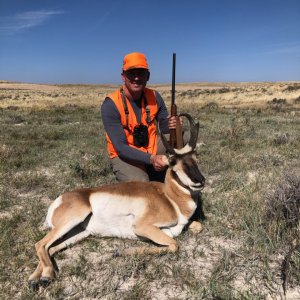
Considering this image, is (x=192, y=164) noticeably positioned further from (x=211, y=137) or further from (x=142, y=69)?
(x=211, y=137)

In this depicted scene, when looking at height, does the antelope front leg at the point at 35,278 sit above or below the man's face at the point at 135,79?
below

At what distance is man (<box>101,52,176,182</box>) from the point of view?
525 centimetres

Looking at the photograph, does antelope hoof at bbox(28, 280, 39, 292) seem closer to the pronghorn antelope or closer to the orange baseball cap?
the pronghorn antelope

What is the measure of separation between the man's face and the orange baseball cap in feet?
0.36

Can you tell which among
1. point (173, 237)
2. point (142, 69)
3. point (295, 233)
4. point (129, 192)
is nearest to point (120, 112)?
point (142, 69)

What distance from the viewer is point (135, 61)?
5.16m

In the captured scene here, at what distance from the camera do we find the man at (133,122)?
207 inches

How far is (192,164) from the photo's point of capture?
13.5ft

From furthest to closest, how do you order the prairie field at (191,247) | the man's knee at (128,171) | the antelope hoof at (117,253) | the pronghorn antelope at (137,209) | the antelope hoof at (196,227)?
the man's knee at (128,171)
the antelope hoof at (196,227)
the pronghorn antelope at (137,209)
the antelope hoof at (117,253)
the prairie field at (191,247)

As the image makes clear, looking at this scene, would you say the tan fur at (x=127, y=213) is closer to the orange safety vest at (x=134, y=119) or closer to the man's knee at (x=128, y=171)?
the man's knee at (x=128, y=171)

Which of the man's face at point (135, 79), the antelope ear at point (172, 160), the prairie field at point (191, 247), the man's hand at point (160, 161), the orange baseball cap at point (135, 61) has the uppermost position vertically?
the orange baseball cap at point (135, 61)

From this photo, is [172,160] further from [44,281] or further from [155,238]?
[44,281]

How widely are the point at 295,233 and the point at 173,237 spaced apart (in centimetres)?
136

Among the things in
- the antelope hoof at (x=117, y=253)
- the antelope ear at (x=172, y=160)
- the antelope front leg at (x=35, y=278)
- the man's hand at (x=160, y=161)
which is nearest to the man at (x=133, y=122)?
the man's hand at (x=160, y=161)
